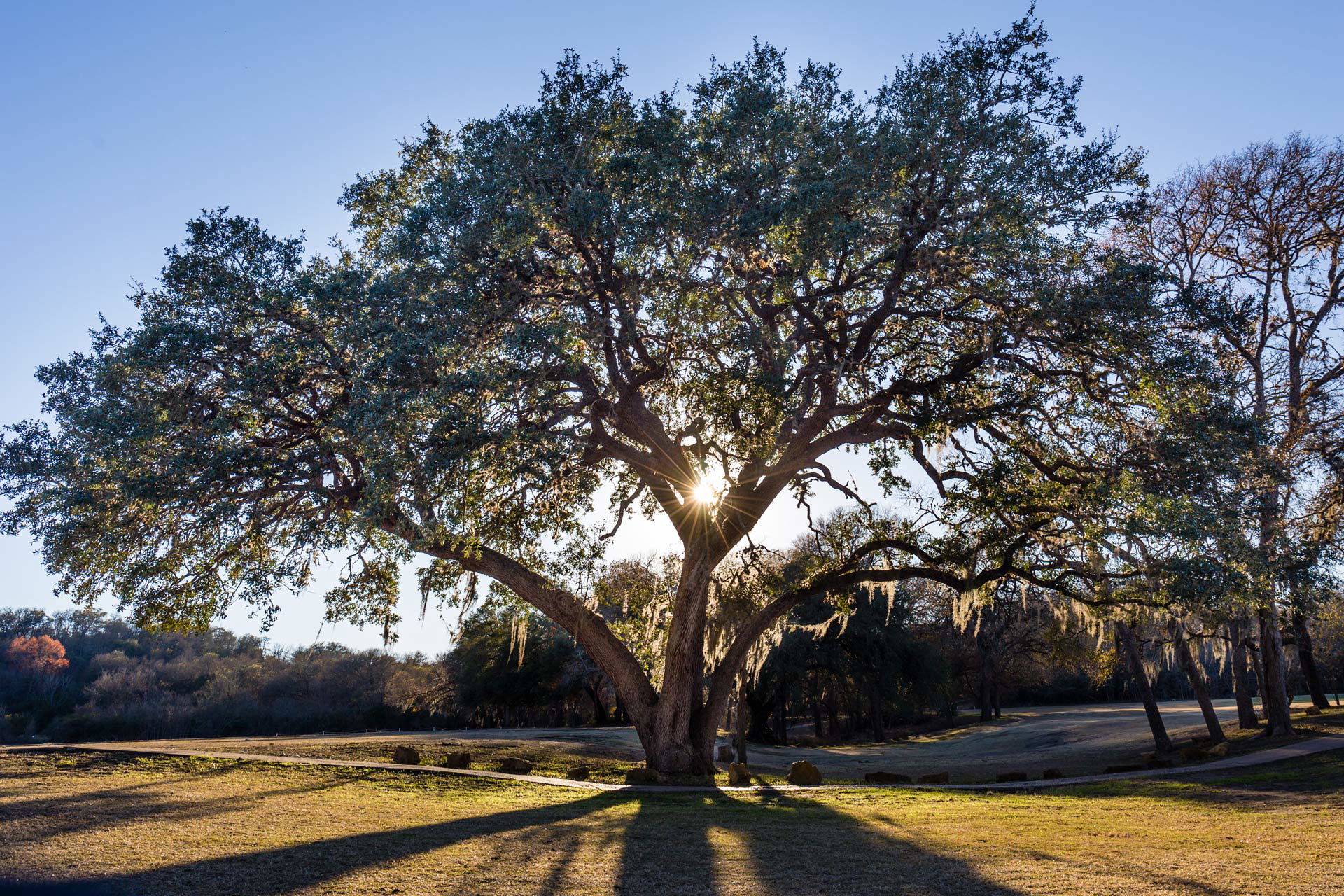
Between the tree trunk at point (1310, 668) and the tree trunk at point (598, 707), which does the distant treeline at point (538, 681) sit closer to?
the tree trunk at point (598, 707)

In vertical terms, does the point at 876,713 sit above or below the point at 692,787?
below

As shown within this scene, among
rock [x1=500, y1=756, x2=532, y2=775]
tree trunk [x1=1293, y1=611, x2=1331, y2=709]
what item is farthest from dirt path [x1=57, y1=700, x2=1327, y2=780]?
rock [x1=500, y1=756, x2=532, y2=775]

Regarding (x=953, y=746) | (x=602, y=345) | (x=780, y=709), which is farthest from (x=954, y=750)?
(x=602, y=345)

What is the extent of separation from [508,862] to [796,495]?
38.5 ft

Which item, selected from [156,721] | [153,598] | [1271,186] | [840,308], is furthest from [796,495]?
[156,721]

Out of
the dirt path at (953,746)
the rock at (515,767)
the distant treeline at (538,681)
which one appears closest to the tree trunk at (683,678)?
the rock at (515,767)

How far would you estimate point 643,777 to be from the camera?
1585 centimetres

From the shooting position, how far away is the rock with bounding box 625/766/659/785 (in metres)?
15.8

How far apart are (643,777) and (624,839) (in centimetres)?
649

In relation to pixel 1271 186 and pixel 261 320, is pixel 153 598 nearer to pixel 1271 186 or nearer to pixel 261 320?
pixel 261 320

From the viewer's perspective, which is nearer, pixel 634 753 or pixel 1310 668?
pixel 634 753

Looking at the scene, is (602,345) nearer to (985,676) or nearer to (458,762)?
(458,762)

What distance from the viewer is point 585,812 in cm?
1207

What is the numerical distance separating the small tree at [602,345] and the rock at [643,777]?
2.18 feet
